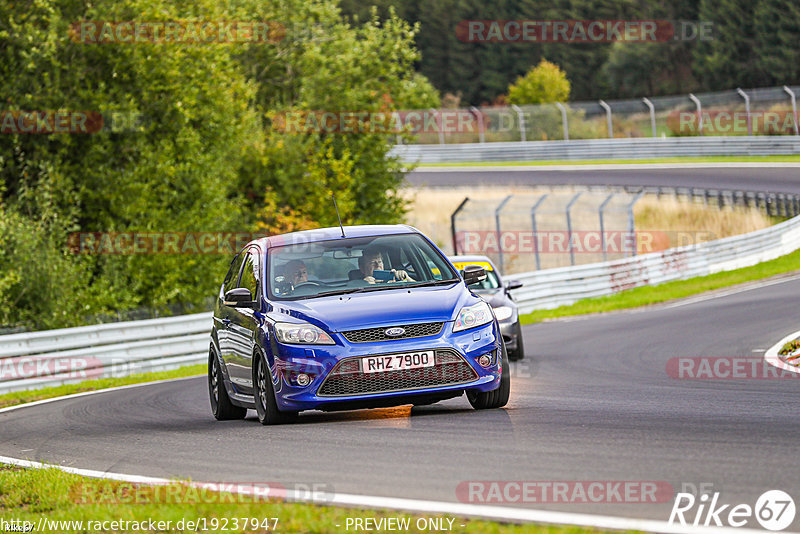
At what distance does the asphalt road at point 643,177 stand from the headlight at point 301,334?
35.1 m

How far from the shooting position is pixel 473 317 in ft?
30.8

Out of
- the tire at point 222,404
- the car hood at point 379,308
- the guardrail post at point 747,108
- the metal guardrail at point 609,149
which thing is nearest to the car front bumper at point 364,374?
the car hood at point 379,308

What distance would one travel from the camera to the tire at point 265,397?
9.44 m

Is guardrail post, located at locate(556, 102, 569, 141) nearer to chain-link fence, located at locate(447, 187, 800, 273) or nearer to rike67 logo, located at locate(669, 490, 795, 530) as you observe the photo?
chain-link fence, located at locate(447, 187, 800, 273)

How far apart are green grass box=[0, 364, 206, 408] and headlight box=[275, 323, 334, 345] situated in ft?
26.1

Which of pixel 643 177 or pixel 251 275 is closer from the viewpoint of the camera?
pixel 251 275

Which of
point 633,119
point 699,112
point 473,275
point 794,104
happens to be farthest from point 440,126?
point 473,275

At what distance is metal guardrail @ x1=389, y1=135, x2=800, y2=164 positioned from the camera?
5100 cm

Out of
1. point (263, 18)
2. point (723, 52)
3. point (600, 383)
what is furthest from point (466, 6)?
point (600, 383)

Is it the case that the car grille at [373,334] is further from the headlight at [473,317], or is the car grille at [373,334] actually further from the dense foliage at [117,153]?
the dense foliage at [117,153]

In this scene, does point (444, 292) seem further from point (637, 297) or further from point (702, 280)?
point (702, 280)

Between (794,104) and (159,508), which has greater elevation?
(159,508)

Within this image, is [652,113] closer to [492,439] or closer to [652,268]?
[652,268]

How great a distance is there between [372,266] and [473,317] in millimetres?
1152
